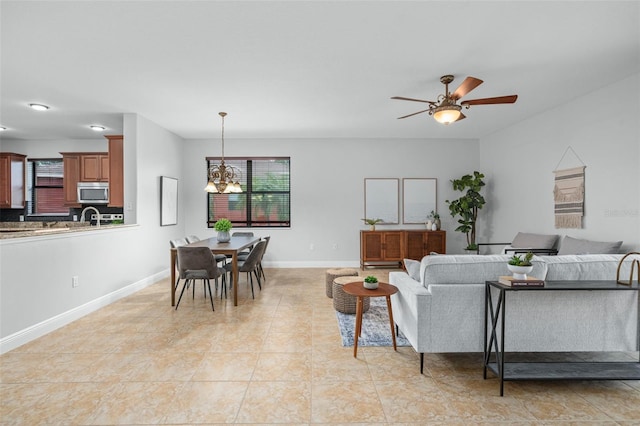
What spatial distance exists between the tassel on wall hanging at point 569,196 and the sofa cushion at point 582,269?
2.17m

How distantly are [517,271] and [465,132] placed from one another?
4.59 metres

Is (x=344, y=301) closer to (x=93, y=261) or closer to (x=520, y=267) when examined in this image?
(x=520, y=267)

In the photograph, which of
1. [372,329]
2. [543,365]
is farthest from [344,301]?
[543,365]

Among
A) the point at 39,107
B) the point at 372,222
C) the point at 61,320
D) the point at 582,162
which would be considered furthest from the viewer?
the point at 372,222

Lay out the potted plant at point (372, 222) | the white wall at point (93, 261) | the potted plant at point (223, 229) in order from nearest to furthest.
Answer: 1. the white wall at point (93, 261)
2. the potted plant at point (223, 229)
3. the potted plant at point (372, 222)

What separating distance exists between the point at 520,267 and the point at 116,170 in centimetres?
551

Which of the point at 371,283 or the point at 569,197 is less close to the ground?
the point at 569,197

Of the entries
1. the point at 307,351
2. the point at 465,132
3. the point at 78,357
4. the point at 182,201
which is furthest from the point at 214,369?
the point at 465,132

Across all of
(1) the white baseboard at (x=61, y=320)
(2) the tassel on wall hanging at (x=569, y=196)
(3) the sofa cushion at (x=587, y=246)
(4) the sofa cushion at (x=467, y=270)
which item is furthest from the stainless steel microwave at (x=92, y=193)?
(2) the tassel on wall hanging at (x=569, y=196)

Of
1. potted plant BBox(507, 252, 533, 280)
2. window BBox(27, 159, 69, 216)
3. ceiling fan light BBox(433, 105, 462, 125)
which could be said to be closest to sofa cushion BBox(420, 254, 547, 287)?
potted plant BBox(507, 252, 533, 280)

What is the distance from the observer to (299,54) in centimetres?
290

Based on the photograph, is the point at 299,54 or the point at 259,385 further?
the point at 299,54

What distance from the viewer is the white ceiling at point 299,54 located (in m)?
2.29

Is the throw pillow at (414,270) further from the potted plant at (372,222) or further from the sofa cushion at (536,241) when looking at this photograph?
the potted plant at (372,222)
